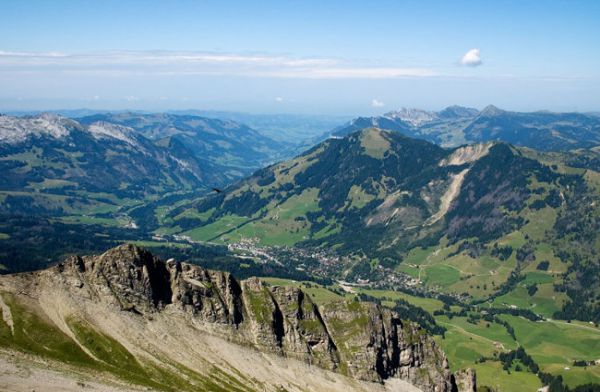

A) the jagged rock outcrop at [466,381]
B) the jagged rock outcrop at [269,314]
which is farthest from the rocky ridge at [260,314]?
the jagged rock outcrop at [466,381]

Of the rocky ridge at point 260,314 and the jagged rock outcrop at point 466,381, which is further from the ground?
the rocky ridge at point 260,314

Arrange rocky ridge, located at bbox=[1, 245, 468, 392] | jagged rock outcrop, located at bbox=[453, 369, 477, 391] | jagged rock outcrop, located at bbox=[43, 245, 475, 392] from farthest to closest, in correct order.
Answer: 1. jagged rock outcrop, located at bbox=[453, 369, 477, 391]
2. jagged rock outcrop, located at bbox=[43, 245, 475, 392]
3. rocky ridge, located at bbox=[1, 245, 468, 392]

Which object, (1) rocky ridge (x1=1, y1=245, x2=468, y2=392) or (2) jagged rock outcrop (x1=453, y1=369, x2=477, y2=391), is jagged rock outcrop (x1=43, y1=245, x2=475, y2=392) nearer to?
(1) rocky ridge (x1=1, y1=245, x2=468, y2=392)

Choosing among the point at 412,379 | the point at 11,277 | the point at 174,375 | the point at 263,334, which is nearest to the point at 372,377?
the point at 412,379

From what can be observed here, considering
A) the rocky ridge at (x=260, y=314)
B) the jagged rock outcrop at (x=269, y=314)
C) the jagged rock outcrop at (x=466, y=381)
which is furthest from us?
the jagged rock outcrop at (x=466, y=381)

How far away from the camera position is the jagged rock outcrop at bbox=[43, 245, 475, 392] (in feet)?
520

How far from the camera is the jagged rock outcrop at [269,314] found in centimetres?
15838

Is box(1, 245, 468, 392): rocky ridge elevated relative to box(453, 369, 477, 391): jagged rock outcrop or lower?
elevated

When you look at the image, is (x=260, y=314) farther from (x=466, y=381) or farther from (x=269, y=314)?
(x=466, y=381)

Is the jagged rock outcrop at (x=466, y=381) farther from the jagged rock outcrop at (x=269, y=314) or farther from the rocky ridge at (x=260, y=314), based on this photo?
the rocky ridge at (x=260, y=314)

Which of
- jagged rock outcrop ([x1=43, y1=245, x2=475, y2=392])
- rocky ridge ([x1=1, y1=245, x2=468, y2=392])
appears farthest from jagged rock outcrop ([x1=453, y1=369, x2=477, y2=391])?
rocky ridge ([x1=1, y1=245, x2=468, y2=392])

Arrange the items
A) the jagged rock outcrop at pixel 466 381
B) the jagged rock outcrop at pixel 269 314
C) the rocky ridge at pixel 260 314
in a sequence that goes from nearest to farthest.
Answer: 1. the rocky ridge at pixel 260 314
2. the jagged rock outcrop at pixel 269 314
3. the jagged rock outcrop at pixel 466 381

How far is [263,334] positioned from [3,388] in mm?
80785

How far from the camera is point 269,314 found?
17462cm
